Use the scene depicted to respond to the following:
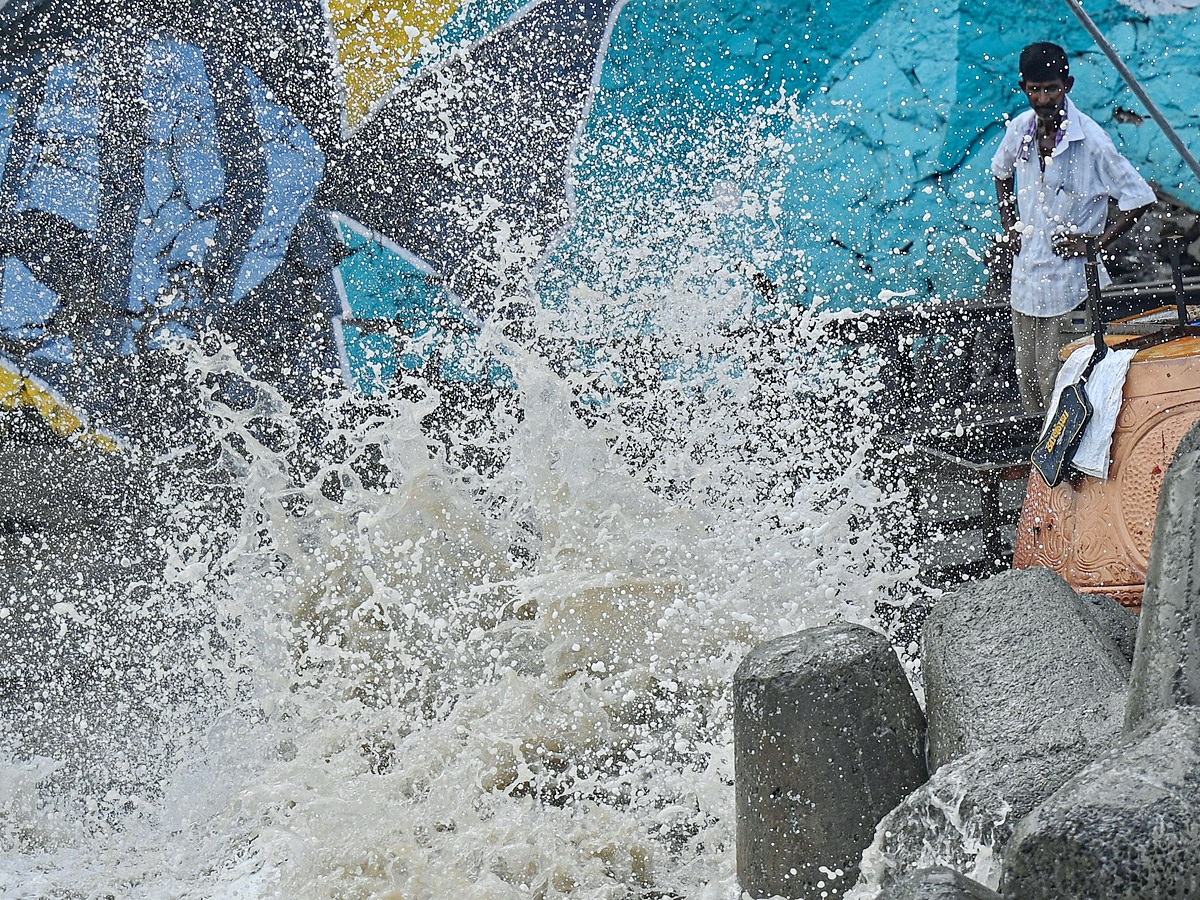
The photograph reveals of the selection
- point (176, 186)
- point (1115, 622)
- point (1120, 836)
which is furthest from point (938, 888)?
point (176, 186)

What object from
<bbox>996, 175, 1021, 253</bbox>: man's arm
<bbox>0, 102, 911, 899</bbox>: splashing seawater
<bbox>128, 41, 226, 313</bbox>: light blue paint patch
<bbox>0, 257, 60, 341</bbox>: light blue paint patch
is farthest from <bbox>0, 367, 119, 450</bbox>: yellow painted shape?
<bbox>996, 175, 1021, 253</bbox>: man's arm

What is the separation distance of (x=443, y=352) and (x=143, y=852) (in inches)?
115

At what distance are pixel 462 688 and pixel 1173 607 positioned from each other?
1886 mm

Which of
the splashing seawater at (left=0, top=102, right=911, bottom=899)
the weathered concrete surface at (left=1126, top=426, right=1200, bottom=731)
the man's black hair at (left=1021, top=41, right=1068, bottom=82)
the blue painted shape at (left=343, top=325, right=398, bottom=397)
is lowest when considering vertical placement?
the splashing seawater at (left=0, top=102, right=911, bottom=899)

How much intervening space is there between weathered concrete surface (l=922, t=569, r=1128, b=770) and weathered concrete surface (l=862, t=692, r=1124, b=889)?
0.01 m

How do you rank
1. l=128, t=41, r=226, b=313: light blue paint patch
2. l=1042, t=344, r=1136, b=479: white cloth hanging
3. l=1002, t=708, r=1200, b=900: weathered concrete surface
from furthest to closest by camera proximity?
l=128, t=41, r=226, b=313: light blue paint patch, l=1042, t=344, r=1136, b=479: white cloth hanging, l=1002, t=708, r=1200, b=900: weathered concrete surface

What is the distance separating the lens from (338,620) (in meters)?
3.24

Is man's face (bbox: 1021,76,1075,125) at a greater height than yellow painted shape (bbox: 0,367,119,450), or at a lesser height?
greater

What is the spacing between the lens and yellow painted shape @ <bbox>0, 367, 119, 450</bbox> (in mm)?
5410

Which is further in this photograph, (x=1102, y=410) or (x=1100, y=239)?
(x=1100, y=239)

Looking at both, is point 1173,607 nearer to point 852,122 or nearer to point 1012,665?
point 1012,665

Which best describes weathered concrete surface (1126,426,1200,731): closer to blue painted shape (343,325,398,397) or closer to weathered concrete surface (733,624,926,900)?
weathered concrete surface (733,624,926,900)

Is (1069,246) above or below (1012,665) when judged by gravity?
above

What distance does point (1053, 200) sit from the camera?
400cm
